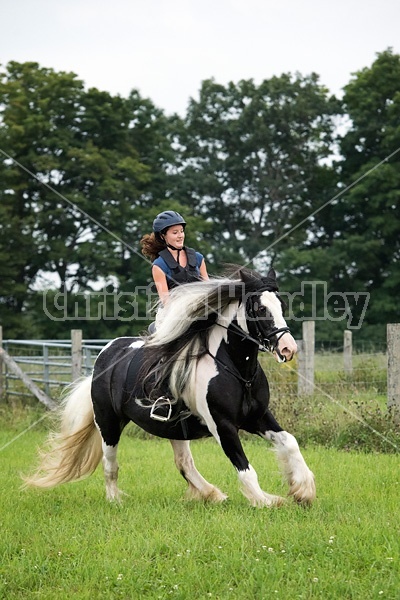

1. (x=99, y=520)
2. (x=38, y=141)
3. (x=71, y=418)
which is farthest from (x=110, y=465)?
(x=38, y=141)

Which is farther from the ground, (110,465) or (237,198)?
(237,198)

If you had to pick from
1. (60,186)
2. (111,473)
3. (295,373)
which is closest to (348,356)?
(295,373)

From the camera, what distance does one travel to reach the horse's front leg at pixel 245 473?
264 inches

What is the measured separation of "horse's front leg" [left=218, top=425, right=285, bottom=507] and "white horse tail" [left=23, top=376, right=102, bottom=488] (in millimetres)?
2208

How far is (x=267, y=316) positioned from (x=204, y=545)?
1890 mm

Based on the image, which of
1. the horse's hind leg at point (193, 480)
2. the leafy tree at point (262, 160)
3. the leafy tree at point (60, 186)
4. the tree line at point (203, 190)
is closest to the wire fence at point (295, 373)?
the horse's hind leg at point (193, 480)

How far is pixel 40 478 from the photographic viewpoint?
848 centimetres

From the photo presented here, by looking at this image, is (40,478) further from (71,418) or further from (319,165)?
(319,165)

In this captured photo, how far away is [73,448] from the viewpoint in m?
8.53

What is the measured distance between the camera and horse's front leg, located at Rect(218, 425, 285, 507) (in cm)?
671

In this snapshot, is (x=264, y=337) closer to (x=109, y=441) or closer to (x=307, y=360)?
(x=109, y=441)

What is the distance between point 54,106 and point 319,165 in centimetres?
1361

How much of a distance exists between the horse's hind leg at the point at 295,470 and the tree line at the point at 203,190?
2144 cm

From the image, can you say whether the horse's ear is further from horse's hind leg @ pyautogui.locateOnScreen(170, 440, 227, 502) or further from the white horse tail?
the white horse tail
